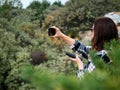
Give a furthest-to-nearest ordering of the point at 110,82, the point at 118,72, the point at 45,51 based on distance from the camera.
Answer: the point at 45,51 < the point at 118,72 < the point at 110,82

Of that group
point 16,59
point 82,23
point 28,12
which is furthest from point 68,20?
point 16,59

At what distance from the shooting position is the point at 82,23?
23469 millimetres

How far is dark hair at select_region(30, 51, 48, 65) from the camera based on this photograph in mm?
10852

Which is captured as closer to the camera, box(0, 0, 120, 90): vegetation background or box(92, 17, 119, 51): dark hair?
box(0, 0, 120, 90): vegetation background

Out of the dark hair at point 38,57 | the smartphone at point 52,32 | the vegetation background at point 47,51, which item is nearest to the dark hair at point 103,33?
the vegetation background at point 47,51

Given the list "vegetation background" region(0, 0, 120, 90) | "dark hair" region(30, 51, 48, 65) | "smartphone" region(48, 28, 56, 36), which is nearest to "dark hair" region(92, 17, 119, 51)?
"vegetation background" region(0, 0, 120, 90)

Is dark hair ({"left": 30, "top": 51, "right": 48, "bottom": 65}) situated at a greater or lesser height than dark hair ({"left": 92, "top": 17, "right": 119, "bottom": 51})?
lesser

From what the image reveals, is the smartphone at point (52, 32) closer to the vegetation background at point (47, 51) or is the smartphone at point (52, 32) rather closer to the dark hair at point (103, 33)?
the vegetation background at point (47, 51)

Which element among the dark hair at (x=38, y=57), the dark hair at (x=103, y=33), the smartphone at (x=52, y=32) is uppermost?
the dark hair at (x=103, y=33)

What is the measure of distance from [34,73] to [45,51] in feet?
35.5

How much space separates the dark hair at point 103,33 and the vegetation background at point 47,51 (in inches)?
21.5

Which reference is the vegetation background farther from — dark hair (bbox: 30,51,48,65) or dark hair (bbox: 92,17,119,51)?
dark hair (bbox: 92,17,119,51)

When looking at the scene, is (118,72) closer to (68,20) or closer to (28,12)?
(28,12)

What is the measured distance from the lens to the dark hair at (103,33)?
2.91 m
